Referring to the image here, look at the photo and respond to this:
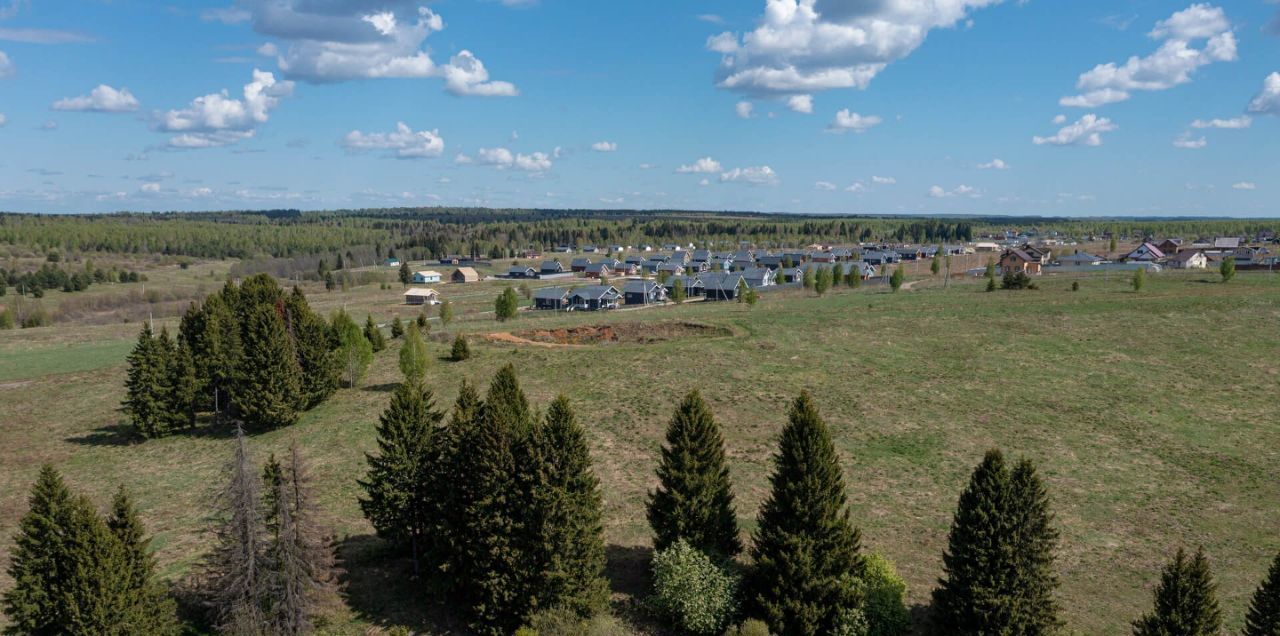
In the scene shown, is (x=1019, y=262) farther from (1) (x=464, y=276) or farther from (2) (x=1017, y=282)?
(1) (x=464, y=276)

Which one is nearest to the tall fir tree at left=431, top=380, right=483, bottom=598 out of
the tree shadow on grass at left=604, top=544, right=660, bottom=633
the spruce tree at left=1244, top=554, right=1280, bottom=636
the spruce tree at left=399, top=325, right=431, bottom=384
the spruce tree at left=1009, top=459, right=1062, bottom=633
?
the tree shadow on grass at left=604, top=544, right=660, bottom=633

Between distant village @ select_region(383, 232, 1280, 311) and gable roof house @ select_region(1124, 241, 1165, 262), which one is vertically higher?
gable roof house @ select_region(1124, 241, 1165, 262)

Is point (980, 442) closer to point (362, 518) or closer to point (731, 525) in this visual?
point (731, 525)

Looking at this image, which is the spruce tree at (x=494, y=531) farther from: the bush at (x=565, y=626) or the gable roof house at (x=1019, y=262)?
the gable roof house at (x=1019, y=262)

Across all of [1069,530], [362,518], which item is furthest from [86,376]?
[1069,530]

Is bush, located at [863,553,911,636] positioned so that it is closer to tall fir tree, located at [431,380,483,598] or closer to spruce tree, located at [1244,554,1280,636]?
spruce tree, located at [1244,554,1280,636]

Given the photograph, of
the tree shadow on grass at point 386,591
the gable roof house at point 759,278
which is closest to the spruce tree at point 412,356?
the tree shadow on grass at point 386,591

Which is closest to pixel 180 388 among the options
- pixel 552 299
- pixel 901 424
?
pixel 901 424
